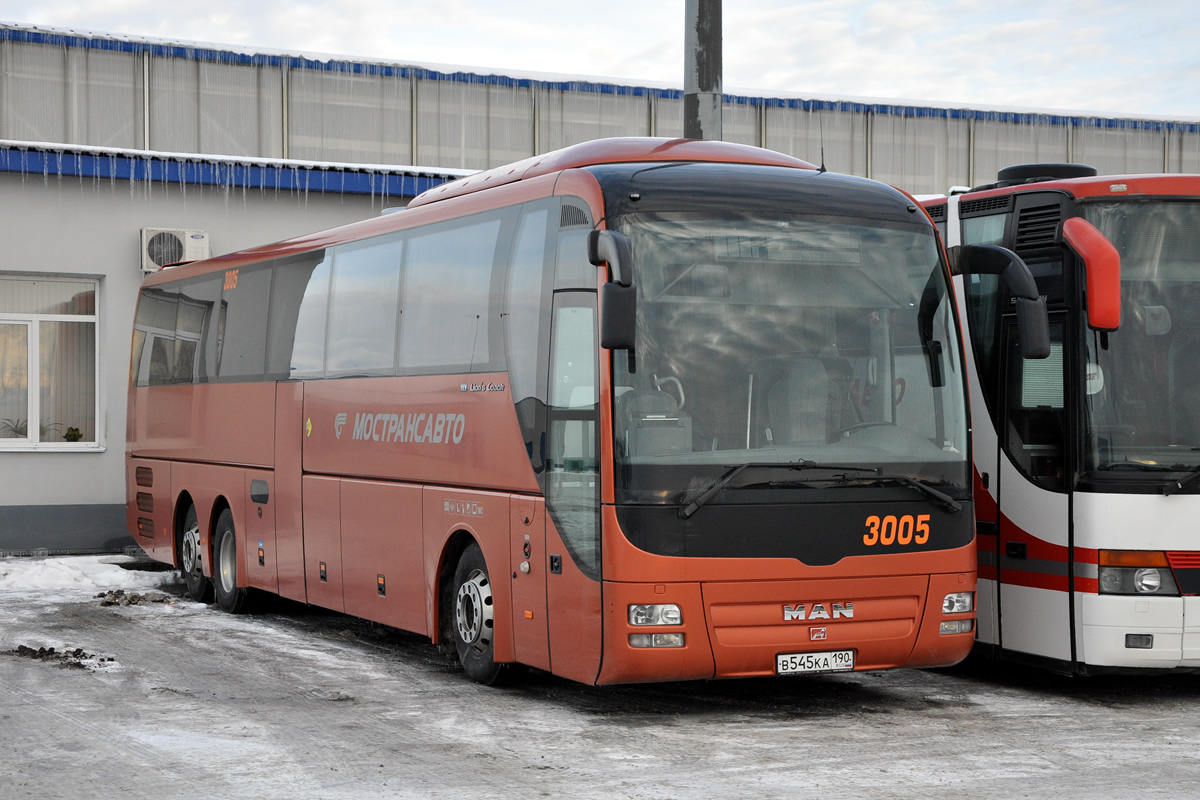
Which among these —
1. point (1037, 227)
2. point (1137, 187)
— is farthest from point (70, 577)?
point (1137, 187)

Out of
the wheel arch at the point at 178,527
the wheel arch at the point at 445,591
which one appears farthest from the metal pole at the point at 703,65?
the wheel arch at the point at 178,527

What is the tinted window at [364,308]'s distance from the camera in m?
11.5

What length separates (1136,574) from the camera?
9211 mm

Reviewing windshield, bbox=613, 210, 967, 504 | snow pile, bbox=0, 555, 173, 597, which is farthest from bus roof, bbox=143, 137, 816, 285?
snow pile, bbox=0, 555, 173, 597

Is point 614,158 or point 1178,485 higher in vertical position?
point 614,158

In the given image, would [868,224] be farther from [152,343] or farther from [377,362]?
[152,343]

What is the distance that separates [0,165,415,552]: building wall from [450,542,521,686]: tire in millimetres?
10056

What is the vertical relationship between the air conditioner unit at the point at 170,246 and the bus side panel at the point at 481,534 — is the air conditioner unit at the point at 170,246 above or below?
above

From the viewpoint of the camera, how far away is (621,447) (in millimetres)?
8508

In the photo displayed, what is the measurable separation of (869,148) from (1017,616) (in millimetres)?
15452

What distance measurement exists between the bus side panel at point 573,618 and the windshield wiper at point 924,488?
5.11 feet

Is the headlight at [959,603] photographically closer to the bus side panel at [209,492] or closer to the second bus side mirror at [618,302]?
the second bus side mirror at [618,302]

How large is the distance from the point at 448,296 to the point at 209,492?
571 centimetres

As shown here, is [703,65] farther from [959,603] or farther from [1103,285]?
[959,603]
